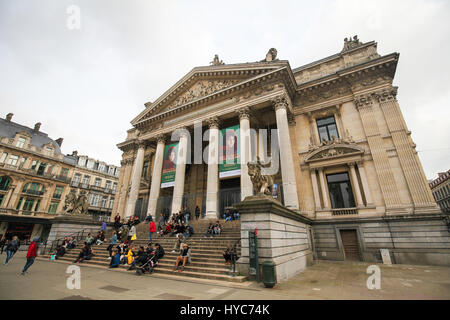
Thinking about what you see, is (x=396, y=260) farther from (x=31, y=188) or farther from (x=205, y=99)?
(x=31, y=188)

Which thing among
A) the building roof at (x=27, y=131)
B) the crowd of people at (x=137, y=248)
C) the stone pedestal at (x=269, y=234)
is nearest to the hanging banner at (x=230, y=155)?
the crowd of people at (x=137, y=248)

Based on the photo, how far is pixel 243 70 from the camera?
715 inches

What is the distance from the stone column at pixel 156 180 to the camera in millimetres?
19250

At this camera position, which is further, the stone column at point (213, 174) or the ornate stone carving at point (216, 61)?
the ornate stone carving at point (216, 61)

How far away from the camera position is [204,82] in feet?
70.4

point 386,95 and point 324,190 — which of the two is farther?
point 324,190

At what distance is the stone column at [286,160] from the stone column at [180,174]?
908 cm

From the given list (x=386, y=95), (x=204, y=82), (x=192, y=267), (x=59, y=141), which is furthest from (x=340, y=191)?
(x=59, y=141)

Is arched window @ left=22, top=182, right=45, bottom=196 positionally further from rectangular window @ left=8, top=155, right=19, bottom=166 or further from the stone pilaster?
the stone pilaster

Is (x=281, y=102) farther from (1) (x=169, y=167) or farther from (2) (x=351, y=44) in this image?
(1) (x=169, y=167)

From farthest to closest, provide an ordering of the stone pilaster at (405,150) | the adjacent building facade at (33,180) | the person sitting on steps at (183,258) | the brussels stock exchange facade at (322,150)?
the adjacent building facade at (33,180) < the brussels stock exchange facade at (322,150) < the stone pilaster at (405,150) < the person sitting on steps at (183,258)

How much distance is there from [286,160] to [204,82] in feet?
41.3

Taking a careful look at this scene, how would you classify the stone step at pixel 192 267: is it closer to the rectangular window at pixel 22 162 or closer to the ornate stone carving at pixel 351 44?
the ornate stone carving at pixel 351 44
